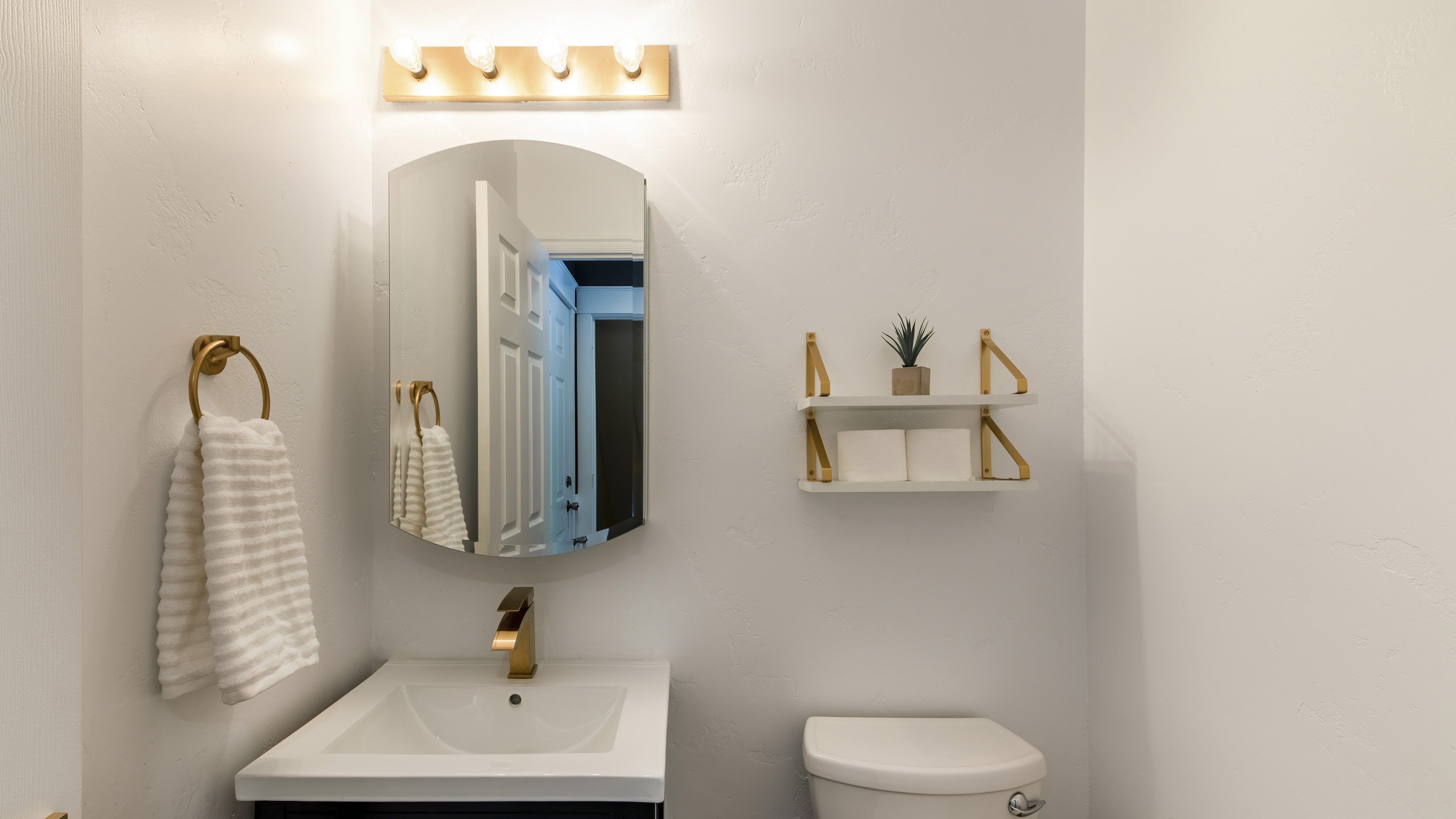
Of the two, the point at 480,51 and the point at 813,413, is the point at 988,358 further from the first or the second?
the point at 480,51

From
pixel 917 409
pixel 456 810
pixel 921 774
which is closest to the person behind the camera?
pixel 456 810

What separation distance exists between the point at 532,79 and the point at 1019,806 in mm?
1471

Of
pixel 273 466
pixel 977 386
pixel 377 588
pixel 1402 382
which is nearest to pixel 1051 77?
pixel 977 386

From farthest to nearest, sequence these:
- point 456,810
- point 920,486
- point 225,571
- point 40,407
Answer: point 920,486 → point 456,810 → point 225,571 → point 40,407

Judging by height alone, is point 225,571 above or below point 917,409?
below

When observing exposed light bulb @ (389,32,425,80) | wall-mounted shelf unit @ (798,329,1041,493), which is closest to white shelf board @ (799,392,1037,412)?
wall-mounted shelf unit @ (798,329,1041,493)

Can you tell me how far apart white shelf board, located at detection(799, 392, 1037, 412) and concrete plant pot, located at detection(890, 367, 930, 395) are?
0.03 m

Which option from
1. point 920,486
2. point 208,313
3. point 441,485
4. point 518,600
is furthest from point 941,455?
point 208,313

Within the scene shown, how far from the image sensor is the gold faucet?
119 centimetres

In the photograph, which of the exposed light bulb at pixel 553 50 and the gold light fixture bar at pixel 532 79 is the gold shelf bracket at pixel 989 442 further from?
the exposed light bulb at pixel 553 50

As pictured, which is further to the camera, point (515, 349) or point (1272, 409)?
point (515, 349)

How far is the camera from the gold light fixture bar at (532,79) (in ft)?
4.29

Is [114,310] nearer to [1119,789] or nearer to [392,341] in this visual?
[392,341]

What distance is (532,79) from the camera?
1312 millimetres
